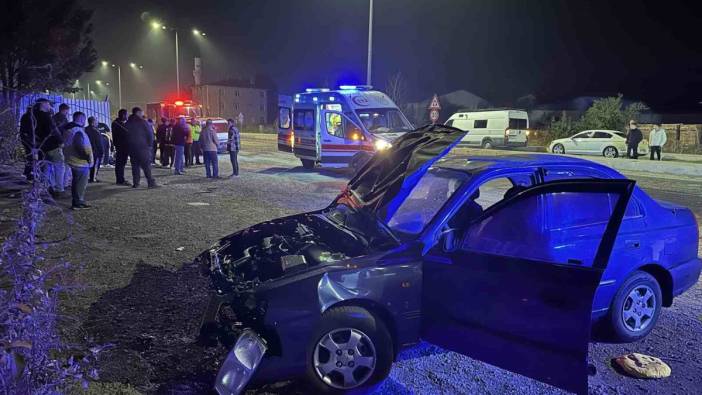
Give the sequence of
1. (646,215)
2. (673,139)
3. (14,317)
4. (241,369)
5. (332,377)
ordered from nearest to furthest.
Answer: (14,317) < (241,369) < (332,377) < (646,215) < (673,139)

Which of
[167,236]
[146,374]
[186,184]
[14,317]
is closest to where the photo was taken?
[14,317]

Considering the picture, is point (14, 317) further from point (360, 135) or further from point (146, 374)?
point (360, 135)

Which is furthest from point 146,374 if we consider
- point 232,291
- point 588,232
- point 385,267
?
point 588,232

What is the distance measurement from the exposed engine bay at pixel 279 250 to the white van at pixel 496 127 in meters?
24.2

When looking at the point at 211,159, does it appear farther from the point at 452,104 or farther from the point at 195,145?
the point at 452,104

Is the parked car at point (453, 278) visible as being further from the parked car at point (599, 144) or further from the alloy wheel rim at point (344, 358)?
the parked car at point (599, 144)

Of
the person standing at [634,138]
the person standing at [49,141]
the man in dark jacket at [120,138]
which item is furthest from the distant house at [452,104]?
the person standing at [49,141]

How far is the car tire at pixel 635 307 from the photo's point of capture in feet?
12.7

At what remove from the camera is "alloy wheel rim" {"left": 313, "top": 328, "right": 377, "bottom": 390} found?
10.4 feet

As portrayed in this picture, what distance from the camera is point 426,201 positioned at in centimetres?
421

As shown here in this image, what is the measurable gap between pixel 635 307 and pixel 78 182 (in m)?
8.42

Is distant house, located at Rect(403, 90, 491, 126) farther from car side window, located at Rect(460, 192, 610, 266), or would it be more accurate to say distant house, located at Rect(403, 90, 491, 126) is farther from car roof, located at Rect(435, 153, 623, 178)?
car side window, located at Rect(460, 192, 610, 266)

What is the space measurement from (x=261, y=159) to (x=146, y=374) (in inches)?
639

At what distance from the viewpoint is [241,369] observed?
116 inches
